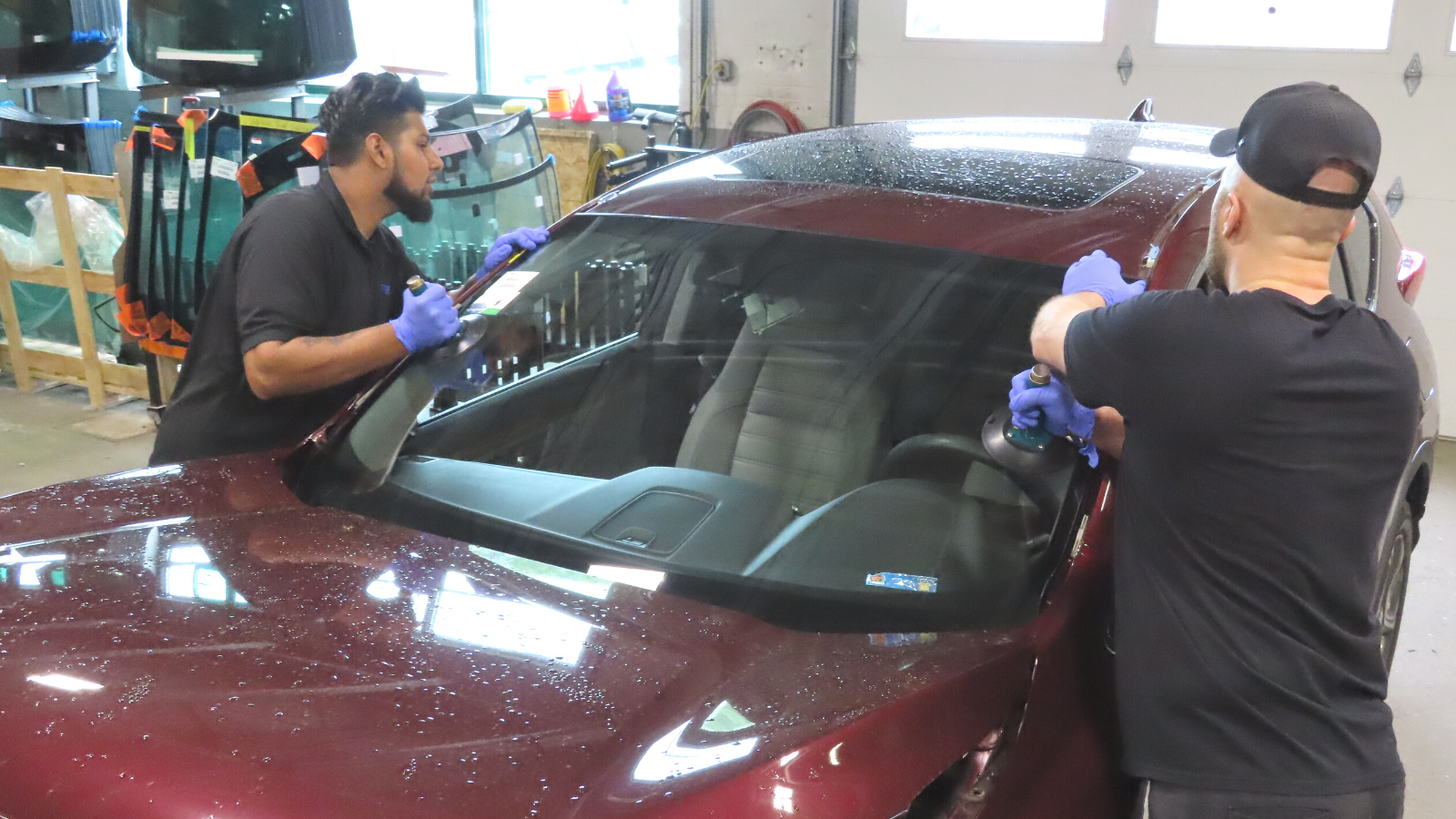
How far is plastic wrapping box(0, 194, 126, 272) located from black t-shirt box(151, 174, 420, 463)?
3.40 m

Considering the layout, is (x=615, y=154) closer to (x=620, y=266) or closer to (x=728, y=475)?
(x=620, y=266)

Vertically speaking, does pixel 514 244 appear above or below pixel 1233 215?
below

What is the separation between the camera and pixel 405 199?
2676mm

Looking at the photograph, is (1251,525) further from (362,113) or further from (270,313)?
(362,113)

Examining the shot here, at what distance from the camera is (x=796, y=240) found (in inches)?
79.7

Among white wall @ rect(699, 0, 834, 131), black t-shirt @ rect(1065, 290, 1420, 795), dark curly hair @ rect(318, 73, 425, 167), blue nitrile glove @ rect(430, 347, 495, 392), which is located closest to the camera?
black t-shirt @ rect(1065, 290, 1420, 795)

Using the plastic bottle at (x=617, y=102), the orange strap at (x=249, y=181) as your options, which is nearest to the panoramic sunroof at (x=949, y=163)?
the orange strap at (x=249, y=181)

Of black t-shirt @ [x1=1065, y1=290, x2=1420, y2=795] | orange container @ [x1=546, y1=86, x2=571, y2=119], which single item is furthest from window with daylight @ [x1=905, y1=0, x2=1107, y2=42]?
black t-shirt @ [x1=1065, y1=290, x2=1420, y2=795]

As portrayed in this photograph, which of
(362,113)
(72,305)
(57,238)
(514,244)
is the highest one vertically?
(362,113)

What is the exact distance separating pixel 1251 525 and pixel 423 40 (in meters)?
8.09

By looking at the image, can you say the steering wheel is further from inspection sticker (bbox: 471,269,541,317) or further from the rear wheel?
the rear wheel

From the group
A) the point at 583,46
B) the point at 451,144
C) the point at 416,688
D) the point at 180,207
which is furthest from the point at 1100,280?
the point at 583,46

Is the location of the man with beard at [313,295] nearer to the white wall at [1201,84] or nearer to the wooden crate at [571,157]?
the white wall at [1201,84]

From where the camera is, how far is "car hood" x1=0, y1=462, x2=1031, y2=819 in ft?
3.81
